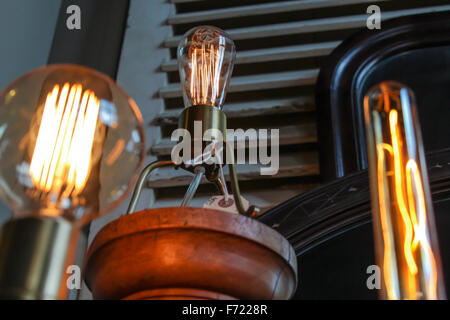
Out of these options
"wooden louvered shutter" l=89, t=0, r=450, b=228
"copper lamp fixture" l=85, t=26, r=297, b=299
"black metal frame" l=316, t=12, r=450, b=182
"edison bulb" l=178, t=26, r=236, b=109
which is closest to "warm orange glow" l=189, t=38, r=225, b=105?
"edison bulb" l=178, t=26, r=236, b=109

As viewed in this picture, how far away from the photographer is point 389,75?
1.13 meters

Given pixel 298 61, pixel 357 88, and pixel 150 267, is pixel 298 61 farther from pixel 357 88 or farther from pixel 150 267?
pixel 150 267

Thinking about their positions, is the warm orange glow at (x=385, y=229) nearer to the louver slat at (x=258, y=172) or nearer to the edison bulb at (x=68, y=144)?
the edison bulb at (x=68, y=144)

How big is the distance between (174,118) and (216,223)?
98cm

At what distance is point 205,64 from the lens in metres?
0.58

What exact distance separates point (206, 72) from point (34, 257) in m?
0.41

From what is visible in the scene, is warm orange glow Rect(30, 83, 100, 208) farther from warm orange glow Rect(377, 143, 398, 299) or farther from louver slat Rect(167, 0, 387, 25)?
louver slat Rect(167, 0, 387, 25)

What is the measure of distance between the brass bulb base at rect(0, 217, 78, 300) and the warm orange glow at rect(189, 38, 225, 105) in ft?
1.17

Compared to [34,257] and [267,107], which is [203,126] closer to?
[34,257]

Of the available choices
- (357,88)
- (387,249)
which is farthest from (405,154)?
(357,88)

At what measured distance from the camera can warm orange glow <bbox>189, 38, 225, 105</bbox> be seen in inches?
22.0
